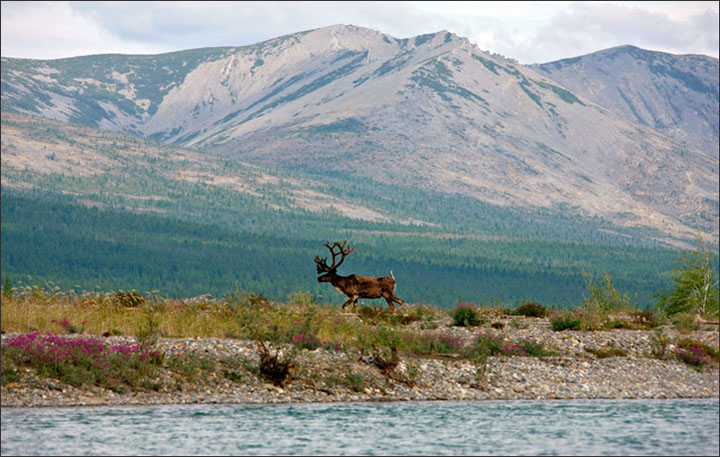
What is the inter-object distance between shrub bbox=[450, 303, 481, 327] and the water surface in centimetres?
1277

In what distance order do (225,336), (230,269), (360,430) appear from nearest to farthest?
(360,430) → (225,336) → (230,269)

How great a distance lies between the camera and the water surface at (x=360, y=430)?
2217 centimetres

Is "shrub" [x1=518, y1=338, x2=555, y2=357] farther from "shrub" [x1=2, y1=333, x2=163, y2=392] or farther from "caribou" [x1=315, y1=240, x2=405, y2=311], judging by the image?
"shrub" [x1=2, y1=333, x2=163, y2=392]

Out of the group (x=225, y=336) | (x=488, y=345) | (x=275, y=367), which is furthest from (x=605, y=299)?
(x=275, y=367)

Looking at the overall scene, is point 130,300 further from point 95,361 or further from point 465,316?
point 465,316

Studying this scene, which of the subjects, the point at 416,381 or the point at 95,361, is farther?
the point at 416,381

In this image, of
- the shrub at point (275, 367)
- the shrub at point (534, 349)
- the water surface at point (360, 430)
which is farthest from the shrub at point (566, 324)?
the shrub at point (275, 367)

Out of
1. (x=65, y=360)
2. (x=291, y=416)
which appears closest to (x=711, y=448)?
(x=291, y=416)

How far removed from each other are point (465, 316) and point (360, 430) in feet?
58.3

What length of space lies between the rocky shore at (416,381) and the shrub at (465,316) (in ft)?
17.6

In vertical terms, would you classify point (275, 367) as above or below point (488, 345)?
below

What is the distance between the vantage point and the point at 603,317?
42938 mm

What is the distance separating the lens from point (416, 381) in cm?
3011

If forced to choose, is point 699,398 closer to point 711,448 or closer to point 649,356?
point 649,356
